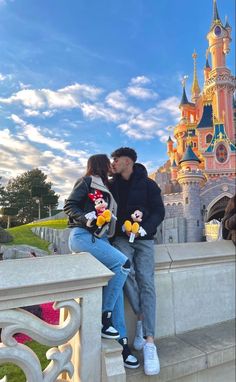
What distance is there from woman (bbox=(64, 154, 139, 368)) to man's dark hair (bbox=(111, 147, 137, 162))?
0.91ft

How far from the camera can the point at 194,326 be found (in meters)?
2.86

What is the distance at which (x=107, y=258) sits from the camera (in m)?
2.23

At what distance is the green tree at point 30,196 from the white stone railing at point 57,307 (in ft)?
174

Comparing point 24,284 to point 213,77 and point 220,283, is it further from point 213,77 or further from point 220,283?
point 213,77

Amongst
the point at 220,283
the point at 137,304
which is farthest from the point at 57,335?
the point at 220,283

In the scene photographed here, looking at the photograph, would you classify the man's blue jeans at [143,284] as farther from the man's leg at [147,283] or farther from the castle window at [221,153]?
the castle window at [221,153]

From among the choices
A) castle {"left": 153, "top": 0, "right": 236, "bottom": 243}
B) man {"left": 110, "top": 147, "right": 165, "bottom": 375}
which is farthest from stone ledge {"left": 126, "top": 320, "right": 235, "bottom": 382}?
castle {"left": 153, "top": 0, "right": 236, "bottom": 243}

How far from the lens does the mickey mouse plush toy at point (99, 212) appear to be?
2195 mm

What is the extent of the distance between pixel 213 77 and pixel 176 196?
66.8 feet

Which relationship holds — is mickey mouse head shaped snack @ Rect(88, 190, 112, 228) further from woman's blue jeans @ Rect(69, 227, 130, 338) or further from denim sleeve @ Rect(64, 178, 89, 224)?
woman's blue jeans @ Rect(69, 227, 130, 338)

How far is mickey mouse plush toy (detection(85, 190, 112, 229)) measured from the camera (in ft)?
7.20

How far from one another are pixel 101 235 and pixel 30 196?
57.3m

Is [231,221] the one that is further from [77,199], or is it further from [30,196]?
[30,196]

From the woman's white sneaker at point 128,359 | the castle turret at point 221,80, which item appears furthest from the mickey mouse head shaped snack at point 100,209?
the castle turret at point 221,80
